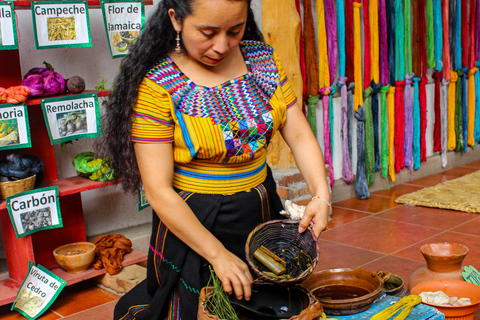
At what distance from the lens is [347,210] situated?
411 cm

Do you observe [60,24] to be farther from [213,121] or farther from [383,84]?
[383,84]

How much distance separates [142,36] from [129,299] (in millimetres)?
891

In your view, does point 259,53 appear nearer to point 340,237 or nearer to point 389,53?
point 340,237

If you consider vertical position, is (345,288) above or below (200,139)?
below

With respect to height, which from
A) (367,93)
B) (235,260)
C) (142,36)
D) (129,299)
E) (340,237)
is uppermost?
(142,36)

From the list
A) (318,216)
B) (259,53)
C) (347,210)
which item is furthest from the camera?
(347,210)

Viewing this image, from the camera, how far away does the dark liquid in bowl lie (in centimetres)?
164

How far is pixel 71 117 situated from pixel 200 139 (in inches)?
49.0

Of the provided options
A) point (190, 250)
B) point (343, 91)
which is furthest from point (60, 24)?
point (343, 91)

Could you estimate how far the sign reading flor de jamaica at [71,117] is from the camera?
2.53 m

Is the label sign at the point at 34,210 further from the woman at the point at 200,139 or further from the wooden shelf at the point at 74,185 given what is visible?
the woman at the point at 200,139

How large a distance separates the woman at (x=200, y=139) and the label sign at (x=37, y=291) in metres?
0.98

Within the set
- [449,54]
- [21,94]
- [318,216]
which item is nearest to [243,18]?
[318,216]

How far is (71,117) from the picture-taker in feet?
8.55
